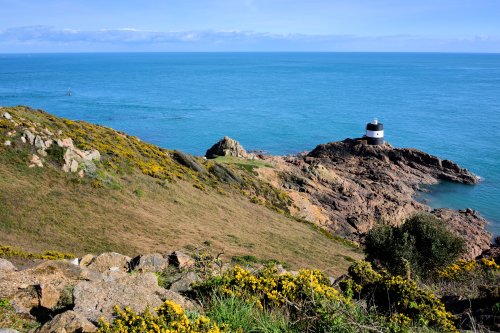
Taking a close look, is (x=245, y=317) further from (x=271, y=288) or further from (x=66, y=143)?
(x=66, y=143)

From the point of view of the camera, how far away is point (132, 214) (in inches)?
1072

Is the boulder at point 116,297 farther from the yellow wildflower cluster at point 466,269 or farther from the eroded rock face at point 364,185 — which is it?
the eroded rock face at point 364,185

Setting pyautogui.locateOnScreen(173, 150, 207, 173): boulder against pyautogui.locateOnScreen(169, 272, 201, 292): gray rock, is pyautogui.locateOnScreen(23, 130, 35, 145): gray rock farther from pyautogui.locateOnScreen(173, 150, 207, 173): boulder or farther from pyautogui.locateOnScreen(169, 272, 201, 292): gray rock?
pyautogui.locateOnScreen(169, 272, 201, 292): gray rock

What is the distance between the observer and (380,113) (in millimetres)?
116500

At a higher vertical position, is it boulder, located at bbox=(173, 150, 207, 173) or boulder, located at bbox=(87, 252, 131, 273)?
boulder, located at bbox=(87, 252, 131, 273)

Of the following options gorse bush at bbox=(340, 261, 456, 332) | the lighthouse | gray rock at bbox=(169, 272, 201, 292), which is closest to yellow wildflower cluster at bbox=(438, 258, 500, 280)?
gorse bush at bbox=(340, 261, 456, 332)

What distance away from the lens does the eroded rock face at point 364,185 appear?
147ft

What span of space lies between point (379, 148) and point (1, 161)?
180ft

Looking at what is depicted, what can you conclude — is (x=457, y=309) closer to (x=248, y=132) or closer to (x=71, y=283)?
(x=71, y=283)

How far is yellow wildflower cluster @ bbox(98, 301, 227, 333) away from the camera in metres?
6.65

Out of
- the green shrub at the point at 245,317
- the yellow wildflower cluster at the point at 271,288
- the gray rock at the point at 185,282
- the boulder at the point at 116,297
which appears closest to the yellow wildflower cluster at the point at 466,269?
the yellow wildflower cluster at the point at 271,288

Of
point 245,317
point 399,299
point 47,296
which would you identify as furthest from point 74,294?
point 399,299

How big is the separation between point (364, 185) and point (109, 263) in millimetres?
45071

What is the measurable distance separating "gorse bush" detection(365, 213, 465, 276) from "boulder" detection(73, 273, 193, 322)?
57.4 ft
